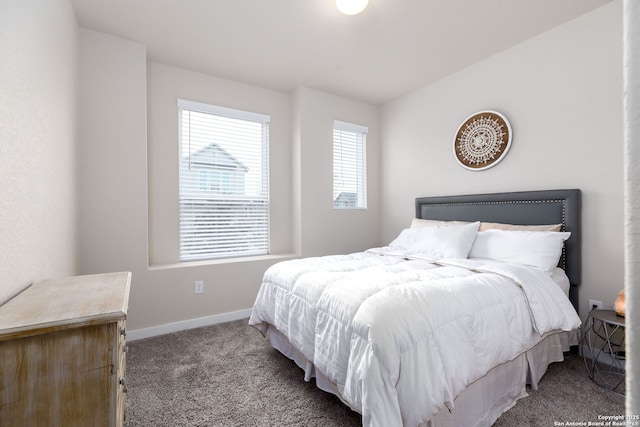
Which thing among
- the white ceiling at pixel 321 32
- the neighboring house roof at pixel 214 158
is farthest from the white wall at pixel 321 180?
the neighboring house roof at pixel 214 158

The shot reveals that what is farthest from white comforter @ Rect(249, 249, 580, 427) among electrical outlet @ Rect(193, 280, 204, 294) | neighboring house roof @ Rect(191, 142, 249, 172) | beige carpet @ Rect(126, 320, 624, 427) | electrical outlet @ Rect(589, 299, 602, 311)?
neighboring house roof @ Rect(191, 142, 249, 172)

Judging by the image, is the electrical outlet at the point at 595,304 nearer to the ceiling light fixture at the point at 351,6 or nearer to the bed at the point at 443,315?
the bed at the point at 443,315

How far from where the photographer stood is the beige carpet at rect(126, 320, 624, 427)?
1.61m

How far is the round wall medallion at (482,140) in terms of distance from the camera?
282cm

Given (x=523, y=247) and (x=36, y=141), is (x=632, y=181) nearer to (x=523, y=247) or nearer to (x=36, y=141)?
(x=36, y=141)

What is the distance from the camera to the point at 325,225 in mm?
3750

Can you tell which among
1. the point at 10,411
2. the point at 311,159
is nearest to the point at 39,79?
the point at 10,411

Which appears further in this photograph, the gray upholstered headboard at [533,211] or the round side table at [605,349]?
the gray upholstered headboard at [533,211]

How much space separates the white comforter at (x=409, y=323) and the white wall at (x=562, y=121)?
68 cm

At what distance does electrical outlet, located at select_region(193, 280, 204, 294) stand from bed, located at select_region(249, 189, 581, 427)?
969 mm

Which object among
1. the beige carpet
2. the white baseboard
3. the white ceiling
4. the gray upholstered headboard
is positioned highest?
the white ceiling

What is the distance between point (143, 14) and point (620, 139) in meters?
3.77

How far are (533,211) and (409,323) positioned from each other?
78.7 inches

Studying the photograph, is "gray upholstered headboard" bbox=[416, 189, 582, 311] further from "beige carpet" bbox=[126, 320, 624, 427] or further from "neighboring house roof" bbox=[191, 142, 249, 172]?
"neighboring house roof" bbox=[191, 142, 249, 172]
